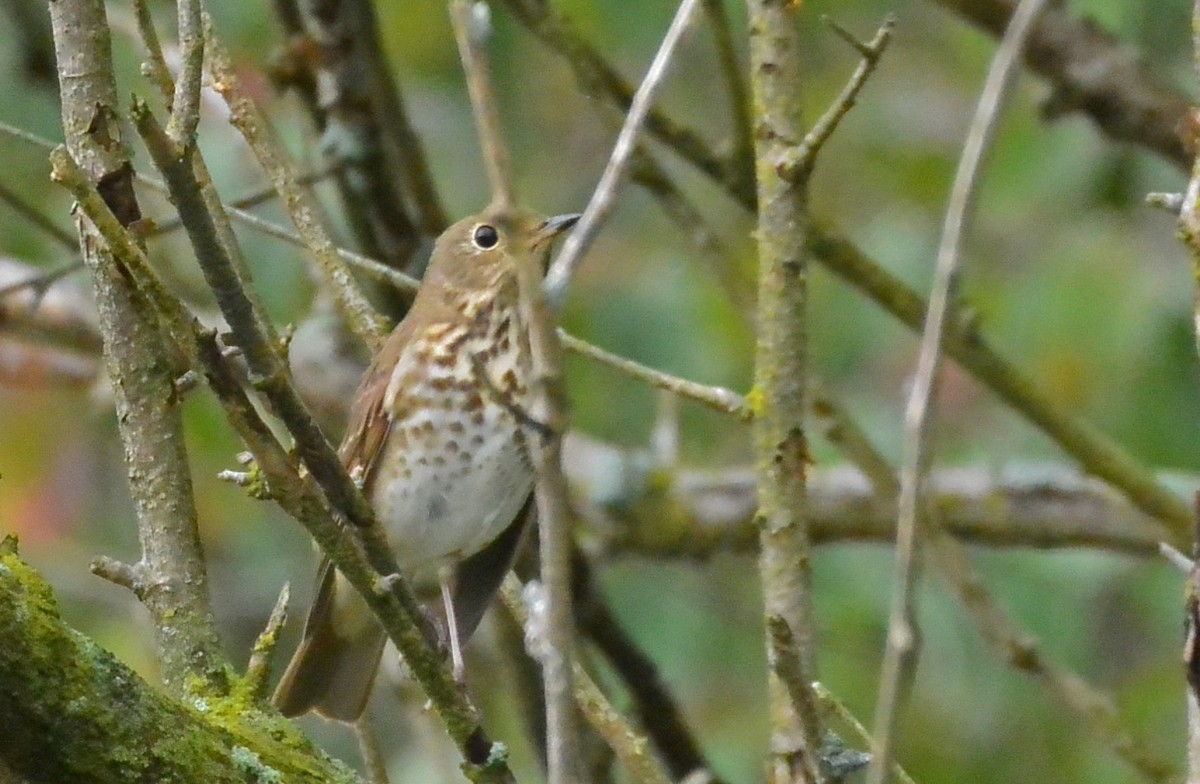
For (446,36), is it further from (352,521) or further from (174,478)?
(352,521)

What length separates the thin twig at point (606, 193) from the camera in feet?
5.48

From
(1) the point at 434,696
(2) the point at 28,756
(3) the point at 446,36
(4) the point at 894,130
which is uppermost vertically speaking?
(4) the point at 894,130

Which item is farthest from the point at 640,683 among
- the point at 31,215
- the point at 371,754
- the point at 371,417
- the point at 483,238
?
the point at 31,215

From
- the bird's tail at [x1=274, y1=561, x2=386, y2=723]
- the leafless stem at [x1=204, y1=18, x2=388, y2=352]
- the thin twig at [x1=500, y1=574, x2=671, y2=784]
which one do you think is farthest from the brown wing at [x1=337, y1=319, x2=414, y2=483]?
the thin twig at [x1=500, y1=574, x2=671, y2=784]

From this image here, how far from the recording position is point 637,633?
17.0 feet

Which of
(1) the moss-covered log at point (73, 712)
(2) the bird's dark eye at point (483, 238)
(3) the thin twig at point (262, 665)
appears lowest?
(1) the moss-covered log at point (73, 712)

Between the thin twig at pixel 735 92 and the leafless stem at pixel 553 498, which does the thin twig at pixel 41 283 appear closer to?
the thin twig at pixel 735 92

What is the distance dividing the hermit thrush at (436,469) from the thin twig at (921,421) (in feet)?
5.93

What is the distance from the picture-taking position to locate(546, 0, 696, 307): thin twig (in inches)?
65.8

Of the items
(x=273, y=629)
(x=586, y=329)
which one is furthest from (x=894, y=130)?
(x=273, y=629)

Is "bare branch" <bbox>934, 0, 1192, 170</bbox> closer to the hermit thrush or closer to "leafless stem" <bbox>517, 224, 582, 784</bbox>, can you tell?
the hermit thrush

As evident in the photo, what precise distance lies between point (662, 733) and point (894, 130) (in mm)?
3629

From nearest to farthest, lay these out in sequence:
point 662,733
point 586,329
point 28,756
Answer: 1. point 28,756
2. point 662,733
3. point 586,329

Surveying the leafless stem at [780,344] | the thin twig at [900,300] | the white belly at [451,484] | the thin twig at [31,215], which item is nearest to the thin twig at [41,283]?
the thin twig at [31,215]
